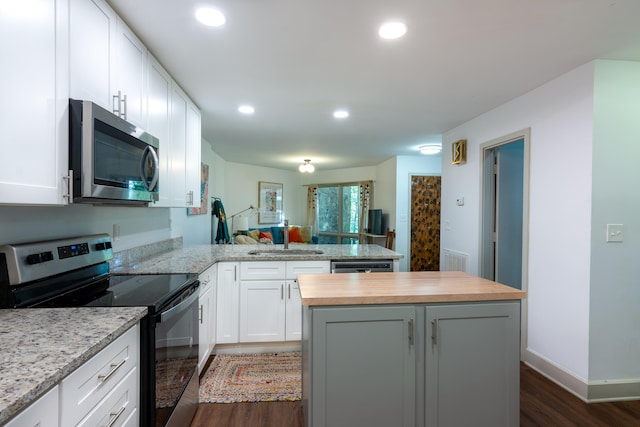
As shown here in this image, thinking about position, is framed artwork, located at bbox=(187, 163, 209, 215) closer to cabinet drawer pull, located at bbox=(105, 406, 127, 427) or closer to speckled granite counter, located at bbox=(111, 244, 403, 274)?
speckled granite counter, located at bbox=(111, 244, 403, 274)

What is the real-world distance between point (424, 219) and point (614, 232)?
12.5ft

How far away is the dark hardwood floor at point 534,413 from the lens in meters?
2.00

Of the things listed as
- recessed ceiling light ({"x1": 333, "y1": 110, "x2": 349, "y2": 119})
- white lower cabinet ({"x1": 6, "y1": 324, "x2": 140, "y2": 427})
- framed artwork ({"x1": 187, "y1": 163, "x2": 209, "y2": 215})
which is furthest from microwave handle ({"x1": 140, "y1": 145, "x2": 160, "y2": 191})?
framed artwork ({"x1": 187, "y1": 163, "x2": 209, "y2": 215})

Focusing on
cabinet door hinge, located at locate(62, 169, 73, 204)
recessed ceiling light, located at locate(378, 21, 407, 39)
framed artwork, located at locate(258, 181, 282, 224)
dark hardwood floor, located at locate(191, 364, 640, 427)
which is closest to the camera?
cabinet door hinge, located at locate(62, 169, 73, 204)

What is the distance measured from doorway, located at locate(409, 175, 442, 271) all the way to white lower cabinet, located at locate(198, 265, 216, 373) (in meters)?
4.19

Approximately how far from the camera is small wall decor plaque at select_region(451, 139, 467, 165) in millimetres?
3832

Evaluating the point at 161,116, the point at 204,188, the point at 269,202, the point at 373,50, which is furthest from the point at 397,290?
the point at 269,202

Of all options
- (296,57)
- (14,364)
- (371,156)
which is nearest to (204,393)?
(14,364)

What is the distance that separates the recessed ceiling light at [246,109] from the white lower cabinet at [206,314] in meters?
1.61

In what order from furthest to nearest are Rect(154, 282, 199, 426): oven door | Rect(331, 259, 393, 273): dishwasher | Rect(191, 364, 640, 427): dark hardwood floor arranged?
Rect(331, 259, 393, 273): dishwasher → Rect(191, 364, 640, 427): dark hardwood floor → Rect(154, 282, 199, 426): oven door

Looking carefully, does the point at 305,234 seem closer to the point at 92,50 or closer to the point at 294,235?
the point at 294,235

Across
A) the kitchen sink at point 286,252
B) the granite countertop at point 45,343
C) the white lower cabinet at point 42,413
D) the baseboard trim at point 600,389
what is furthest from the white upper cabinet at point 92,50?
the baseboard trim at point 600,389

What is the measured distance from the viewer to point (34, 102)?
3.67 ft

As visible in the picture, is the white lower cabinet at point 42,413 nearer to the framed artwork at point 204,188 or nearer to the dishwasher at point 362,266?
the dishwasher at point 362,266
